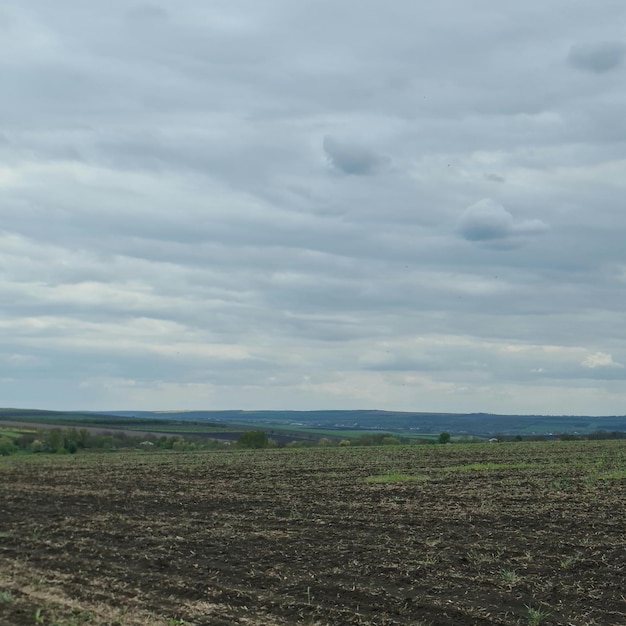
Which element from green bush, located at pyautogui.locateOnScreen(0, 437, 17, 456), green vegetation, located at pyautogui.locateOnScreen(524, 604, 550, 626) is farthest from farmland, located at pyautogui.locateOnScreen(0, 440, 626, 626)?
green bush, located at pyautogui.locateOnScreen(0, 437, 17, 456)

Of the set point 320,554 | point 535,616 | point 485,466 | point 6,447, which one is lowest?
point 6,447

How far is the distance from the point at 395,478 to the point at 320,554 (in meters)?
19.7

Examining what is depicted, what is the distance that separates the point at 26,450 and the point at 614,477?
6608cm

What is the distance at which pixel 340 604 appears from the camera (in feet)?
42.0

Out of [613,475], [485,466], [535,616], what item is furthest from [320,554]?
[485,466]

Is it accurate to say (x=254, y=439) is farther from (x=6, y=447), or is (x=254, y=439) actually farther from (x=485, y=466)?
(x=485, y=466)

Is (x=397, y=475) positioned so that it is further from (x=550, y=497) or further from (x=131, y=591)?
(x=131, y=591)

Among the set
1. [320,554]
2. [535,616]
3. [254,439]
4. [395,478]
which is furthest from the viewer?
[254,439]

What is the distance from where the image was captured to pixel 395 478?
36000 millimetres

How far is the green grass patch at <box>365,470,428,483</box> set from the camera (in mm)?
34750

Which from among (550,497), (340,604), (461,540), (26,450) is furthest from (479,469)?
(26,450)

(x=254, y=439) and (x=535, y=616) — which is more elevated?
(x=535, y=616)

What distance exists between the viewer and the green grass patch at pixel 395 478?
1368 inches

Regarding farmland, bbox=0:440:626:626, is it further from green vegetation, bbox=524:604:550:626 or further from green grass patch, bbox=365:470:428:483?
green grass patch, bbox=365:470:428:483
